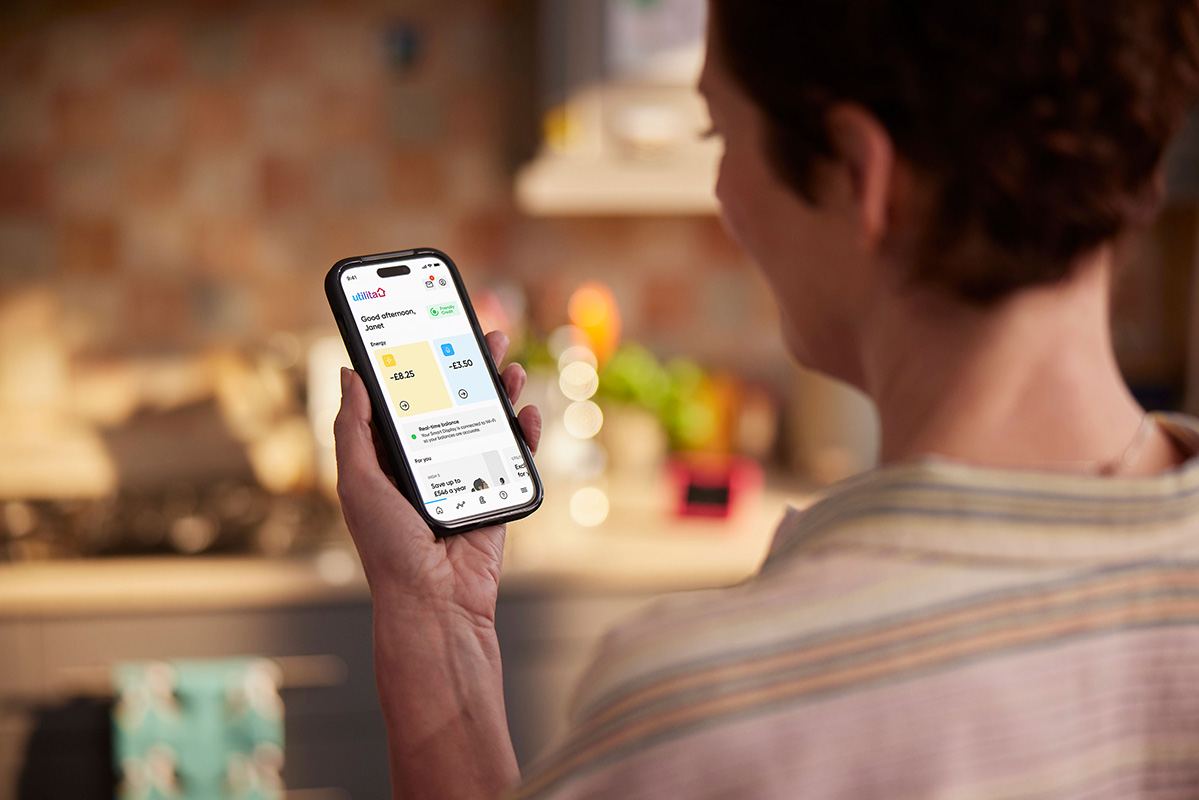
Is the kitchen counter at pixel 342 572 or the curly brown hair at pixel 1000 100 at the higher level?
the curly brown hair at pixel 1000 100

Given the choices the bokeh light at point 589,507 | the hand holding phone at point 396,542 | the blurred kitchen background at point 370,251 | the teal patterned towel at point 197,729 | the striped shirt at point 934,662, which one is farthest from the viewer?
the bokeh light at point 589,507

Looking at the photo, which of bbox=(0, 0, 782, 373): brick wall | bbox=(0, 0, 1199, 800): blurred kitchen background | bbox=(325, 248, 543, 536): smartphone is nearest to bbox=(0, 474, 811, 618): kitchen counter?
bbox=(0, 0, 1199, 800): blurred kitchen background

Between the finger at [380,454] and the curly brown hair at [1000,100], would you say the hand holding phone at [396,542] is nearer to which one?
the finger at [380,454]

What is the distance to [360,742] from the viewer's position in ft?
4.99

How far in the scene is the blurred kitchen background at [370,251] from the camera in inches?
63.7

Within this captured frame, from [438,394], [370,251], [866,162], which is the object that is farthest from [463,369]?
[370,251]

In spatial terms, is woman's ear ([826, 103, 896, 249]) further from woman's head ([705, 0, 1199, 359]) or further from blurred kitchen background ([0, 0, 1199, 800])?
blurred kitchen background ([0, 0, 1199, 800])

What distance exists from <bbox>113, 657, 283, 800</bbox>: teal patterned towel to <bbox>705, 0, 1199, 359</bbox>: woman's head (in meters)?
1.32

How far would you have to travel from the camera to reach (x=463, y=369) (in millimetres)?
851

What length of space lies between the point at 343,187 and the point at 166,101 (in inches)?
14.5

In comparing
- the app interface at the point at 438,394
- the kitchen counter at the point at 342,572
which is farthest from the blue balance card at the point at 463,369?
the kitchen counter at the point at 342,572

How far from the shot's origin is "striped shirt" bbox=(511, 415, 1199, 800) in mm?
351

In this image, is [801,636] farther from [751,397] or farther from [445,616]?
[751,397]

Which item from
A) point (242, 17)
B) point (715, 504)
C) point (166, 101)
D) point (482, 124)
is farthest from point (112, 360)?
point (715, 504)
